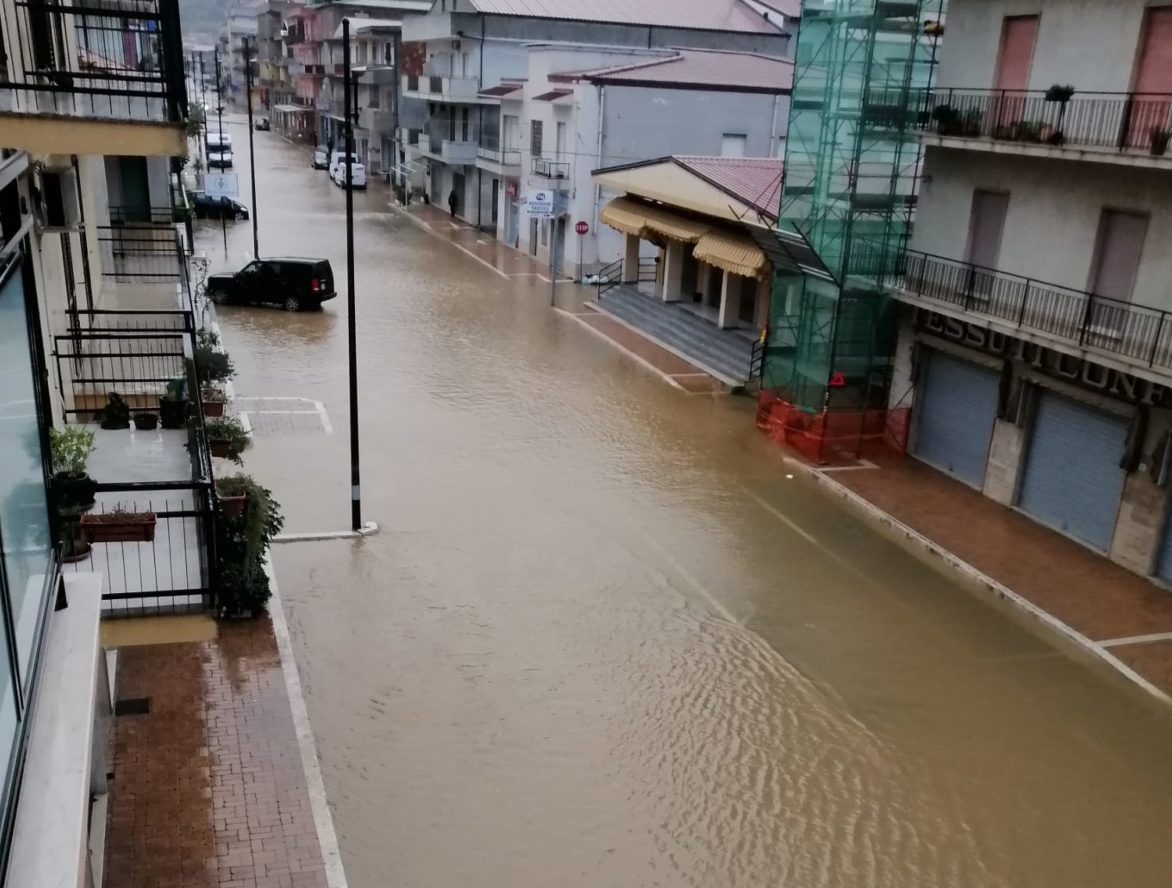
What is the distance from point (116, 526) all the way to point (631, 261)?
23.7m

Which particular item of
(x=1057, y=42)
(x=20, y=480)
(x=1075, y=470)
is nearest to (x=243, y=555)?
(x=20, y=480)

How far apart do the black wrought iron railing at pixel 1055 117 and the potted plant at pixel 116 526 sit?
1244cm

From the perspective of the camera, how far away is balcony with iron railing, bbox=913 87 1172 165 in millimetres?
13141

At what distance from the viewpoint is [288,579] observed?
13.0 meters

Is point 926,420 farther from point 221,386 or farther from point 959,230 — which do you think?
point 221,386

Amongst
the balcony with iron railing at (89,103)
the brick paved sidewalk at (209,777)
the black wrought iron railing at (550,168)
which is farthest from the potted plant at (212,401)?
the black wrought iron railing at (550,168)

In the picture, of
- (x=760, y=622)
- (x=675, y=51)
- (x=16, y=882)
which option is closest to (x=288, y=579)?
(x=760, y=622)

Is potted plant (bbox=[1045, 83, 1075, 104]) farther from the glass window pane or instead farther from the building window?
the building window

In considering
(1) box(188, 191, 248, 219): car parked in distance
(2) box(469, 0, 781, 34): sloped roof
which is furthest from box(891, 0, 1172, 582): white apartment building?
(1) box(188, 191, 248, 219): car parked in distance

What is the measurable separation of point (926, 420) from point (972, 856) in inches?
426

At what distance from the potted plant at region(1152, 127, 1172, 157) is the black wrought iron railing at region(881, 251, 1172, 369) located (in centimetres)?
194

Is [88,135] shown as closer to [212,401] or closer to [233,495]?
[233,495]

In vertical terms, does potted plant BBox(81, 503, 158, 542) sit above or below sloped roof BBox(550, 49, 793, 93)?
below

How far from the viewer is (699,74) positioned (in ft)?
109
